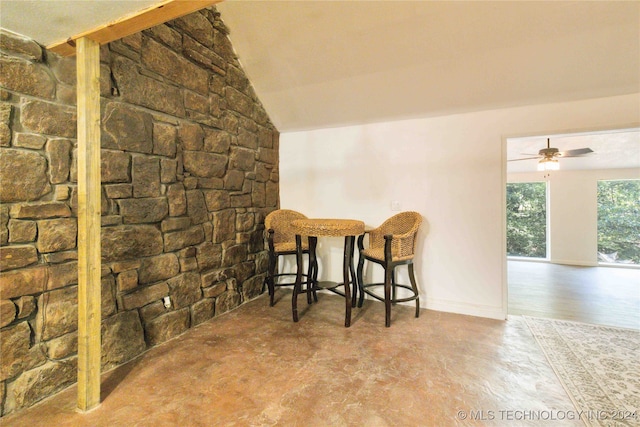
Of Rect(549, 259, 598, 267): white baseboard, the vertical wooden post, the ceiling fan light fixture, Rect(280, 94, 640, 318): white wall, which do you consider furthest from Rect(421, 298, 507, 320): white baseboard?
Rect(549, 259, 598, 267): white baseboard

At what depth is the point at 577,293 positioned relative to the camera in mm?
3736

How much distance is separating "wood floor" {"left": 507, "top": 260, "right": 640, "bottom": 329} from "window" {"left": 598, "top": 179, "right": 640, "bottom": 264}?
0.48 metres

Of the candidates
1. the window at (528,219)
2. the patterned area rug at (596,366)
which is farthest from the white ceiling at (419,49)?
the window at (528,219)

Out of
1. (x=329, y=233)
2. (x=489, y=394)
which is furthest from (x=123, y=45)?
(x=489, y=394)

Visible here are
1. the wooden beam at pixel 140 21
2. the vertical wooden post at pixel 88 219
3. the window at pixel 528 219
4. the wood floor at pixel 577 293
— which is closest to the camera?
the wooden beam at pixel 140 21

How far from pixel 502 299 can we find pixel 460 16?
8.46 ft

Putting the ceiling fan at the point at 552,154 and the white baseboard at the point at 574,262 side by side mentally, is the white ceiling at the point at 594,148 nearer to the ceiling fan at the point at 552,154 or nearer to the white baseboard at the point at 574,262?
the ceiling fan at the point at 552,154

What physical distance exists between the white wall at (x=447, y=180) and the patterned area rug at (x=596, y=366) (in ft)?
1.64

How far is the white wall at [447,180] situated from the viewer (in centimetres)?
261

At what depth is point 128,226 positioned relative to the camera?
6.39 feet

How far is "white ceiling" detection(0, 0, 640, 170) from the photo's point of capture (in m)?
1.88

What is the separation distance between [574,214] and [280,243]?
6.88 meters

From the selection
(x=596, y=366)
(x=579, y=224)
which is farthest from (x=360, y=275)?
(x=579, y=224)

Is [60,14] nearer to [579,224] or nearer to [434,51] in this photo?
[434,51]
